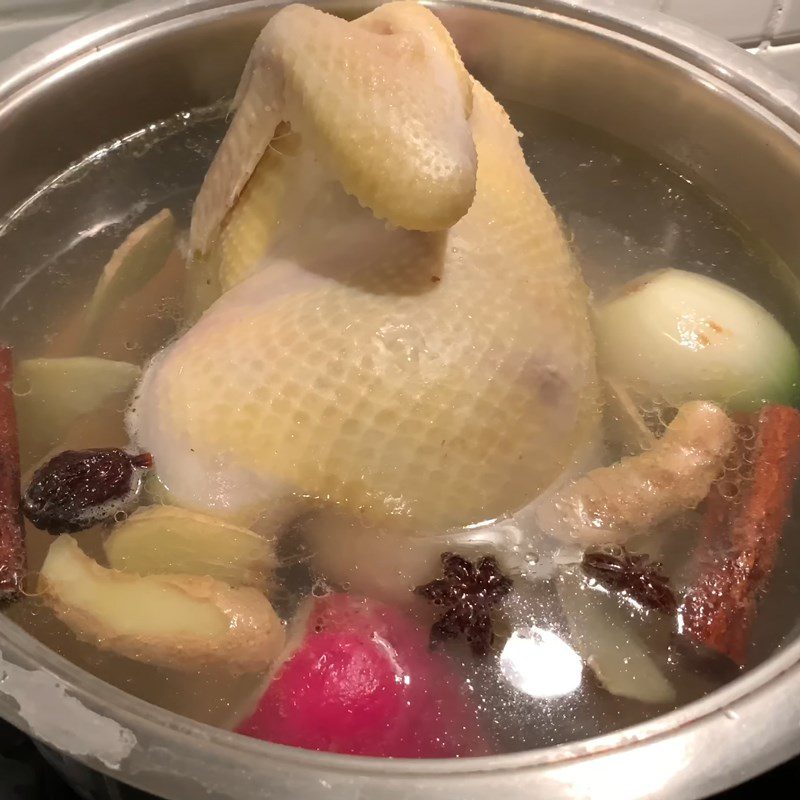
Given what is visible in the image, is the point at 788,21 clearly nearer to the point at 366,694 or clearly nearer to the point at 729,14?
the point at 729,14

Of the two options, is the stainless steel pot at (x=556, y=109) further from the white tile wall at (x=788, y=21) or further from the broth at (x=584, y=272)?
the white tile wall at (x=788, y=21)

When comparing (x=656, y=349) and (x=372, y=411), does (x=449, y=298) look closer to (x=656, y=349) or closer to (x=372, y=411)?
(x=372, y=411)

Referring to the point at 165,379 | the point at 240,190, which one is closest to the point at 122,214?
the point at 240,190

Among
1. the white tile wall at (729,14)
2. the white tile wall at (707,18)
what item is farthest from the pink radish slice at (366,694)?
the white tile wall at (729,14)

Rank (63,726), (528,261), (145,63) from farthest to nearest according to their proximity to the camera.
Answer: (145,63), (528,261), (63,726)

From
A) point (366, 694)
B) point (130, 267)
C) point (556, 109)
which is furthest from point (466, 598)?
point (556, 109)

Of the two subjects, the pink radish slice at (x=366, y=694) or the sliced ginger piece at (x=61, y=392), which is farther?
the sliced ginger piece at (x=61, y=392)
